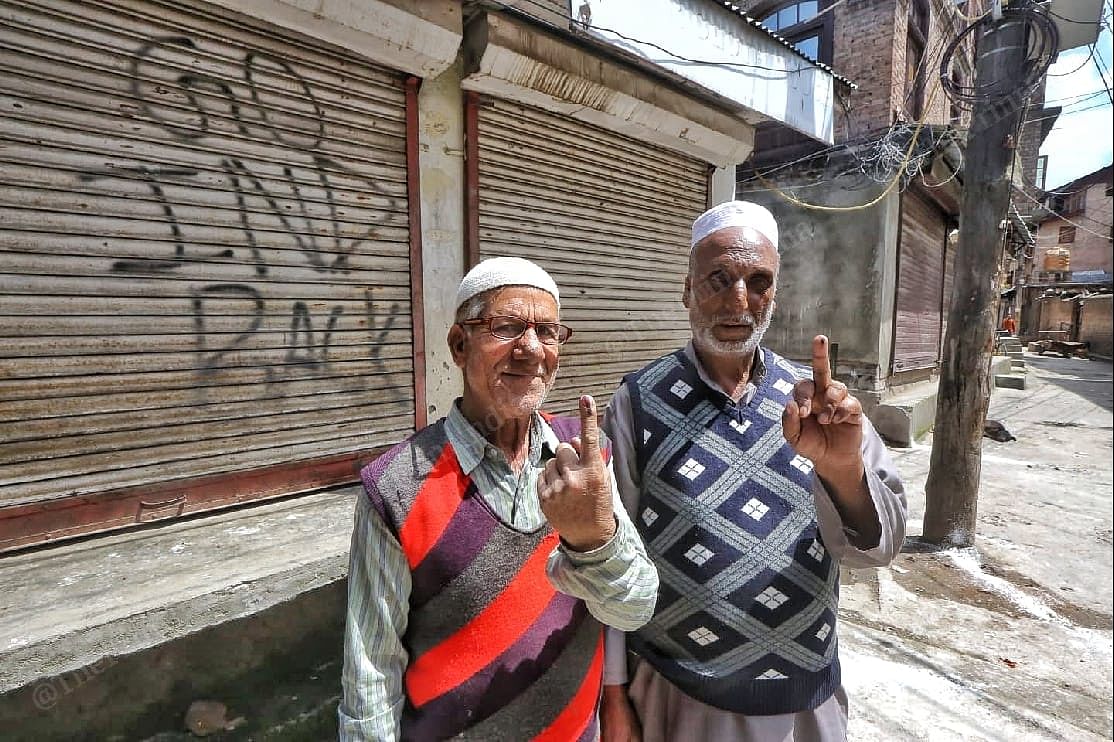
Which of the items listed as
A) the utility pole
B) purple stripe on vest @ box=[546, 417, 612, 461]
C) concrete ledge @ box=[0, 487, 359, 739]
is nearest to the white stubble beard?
purple stripe on vest @ box=[546, 417, 612, 461]

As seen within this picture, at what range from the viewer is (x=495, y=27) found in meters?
3.90

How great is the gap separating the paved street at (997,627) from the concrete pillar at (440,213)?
340 centimetres

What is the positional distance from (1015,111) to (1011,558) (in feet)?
12.7

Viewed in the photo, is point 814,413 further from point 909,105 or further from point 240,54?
point 909,105

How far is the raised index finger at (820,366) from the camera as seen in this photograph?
1.20m

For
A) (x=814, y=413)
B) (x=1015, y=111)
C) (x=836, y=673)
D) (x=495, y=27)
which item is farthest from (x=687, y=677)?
A: (x=1015, y=111)

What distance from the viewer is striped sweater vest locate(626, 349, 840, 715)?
1468mm

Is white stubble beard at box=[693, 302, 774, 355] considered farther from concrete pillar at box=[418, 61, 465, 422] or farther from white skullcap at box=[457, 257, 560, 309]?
concrete pillar at box=[418, 61, 465, 422]

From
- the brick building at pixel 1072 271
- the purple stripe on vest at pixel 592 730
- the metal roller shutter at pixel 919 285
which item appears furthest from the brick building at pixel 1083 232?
the purple stripe on vest at pixel 592 730

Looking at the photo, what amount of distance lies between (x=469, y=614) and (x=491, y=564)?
0.42ft

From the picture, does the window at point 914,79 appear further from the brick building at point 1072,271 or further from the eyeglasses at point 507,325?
the brick building at point 1072,271

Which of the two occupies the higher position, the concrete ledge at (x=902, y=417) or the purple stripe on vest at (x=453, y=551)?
the purple stripe on vest at (x=453, y=551)

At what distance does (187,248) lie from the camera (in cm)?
305

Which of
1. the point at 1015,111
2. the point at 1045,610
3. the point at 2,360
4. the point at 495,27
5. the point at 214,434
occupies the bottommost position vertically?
the point at 1045,610
